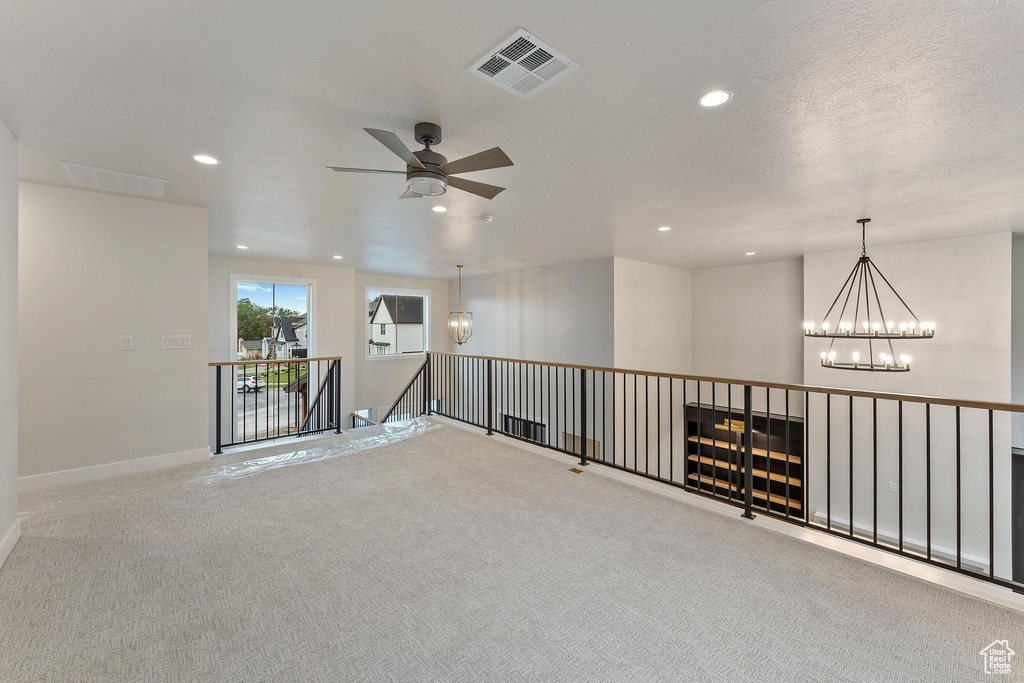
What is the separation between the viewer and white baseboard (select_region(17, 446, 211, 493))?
338cm

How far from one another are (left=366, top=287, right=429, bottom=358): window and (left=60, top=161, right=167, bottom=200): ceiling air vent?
526 cm

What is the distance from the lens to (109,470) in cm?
366

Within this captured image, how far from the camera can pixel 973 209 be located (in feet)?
12.8

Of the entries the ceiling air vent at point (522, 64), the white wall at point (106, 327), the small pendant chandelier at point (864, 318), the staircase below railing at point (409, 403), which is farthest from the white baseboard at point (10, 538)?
the small pendant chandelier at point (864, 318)

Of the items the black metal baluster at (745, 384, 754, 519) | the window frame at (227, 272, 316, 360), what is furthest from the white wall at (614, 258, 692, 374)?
the window frame at (227, 272, 316, 360)

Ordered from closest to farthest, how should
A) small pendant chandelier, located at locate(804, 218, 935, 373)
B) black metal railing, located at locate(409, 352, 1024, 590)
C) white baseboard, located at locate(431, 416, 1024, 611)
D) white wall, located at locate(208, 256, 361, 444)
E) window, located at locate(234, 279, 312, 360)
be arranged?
white baseboard, located at locate(431, 416, 1024, 611) < black metal railing, located at locate(409, 352, 1024, 590) < small pendant chandelier, located at locate(804, 218, 935, 373) < white wall, located at locate(208, 256, 361, 444) < window, located at locate(234, 279, 312, 360)

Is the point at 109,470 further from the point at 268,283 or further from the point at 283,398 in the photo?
the point at 268,283

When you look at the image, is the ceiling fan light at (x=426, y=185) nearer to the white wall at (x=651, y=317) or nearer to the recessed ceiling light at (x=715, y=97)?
the recessed ceiling light at (x=715, y=97)

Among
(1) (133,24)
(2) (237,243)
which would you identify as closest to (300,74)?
(1) (133,24)

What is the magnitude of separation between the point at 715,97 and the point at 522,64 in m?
1.02

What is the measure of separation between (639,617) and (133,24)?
128 inches

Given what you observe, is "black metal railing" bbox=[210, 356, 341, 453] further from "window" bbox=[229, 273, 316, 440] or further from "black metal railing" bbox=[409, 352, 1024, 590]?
"black metal railing" bbox=[409, 352, 1024, 590]

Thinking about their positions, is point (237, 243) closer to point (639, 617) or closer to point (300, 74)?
point (300, 74)

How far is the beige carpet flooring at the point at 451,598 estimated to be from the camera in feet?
5.48
